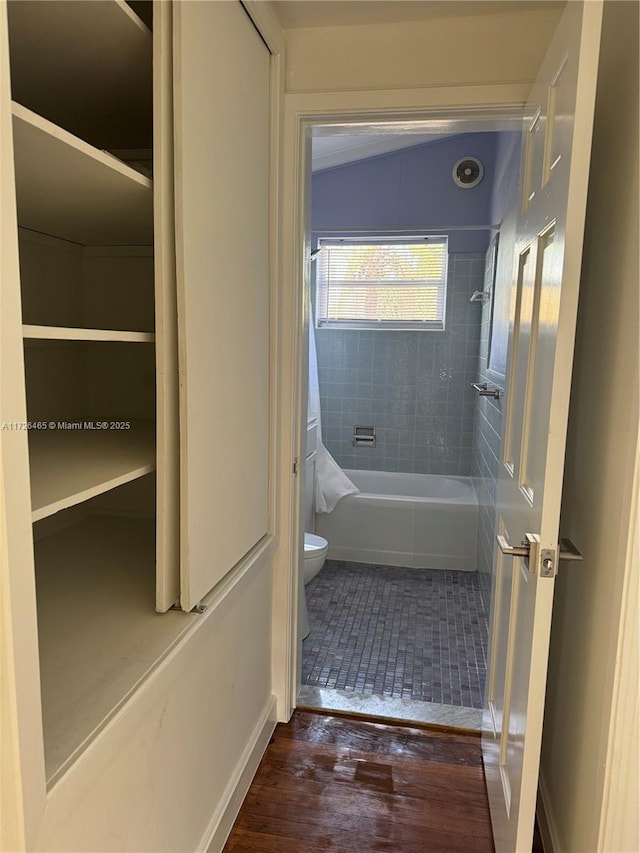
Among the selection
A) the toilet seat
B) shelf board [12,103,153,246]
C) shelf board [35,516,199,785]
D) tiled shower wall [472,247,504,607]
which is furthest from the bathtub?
shelf board [12,103,153,246]

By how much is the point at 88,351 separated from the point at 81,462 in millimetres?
790

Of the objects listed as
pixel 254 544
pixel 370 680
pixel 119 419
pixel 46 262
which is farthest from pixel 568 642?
pixel 46 262

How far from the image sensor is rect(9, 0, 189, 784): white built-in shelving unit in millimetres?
948

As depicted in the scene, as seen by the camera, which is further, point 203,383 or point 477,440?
point 477,440

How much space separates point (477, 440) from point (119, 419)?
2616 millimetres

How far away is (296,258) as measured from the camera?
1855mm

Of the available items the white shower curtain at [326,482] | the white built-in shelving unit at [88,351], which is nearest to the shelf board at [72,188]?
the white built-in shelving unit at [88,351]

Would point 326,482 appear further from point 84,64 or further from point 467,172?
point 84,64

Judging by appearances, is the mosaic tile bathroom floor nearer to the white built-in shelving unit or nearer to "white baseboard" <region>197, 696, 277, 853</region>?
"white baseboard" <region>197, 696, 277, 853</region>

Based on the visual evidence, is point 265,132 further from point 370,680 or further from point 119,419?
point 370,680

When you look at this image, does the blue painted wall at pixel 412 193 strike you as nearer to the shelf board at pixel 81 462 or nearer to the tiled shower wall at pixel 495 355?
the tiled shower wall at pixel 495 355

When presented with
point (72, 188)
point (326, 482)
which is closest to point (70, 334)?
point (72, 188)

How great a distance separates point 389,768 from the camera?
5.97ft

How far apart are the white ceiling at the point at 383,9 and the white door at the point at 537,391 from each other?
11.2 inches
